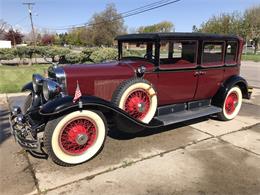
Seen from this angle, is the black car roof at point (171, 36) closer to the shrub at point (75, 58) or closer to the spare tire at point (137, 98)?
the spare tire at point (137, 98)

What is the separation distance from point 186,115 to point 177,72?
841mm

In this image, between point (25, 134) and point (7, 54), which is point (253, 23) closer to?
point (7, 54)

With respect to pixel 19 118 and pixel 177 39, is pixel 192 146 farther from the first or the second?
pixel 19 118

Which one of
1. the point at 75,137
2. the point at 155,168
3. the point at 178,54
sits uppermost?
the point at 178,54

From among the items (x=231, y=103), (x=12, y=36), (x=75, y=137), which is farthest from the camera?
(x=12, y=36)

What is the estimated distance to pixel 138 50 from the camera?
16.0 feet

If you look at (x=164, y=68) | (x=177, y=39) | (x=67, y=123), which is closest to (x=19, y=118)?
(x=67, y=123)

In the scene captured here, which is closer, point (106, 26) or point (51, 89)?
point (51, 89)

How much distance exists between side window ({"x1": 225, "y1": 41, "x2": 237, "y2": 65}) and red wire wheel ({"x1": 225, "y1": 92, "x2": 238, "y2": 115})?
719mm

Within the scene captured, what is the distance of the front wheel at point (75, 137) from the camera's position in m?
3.33

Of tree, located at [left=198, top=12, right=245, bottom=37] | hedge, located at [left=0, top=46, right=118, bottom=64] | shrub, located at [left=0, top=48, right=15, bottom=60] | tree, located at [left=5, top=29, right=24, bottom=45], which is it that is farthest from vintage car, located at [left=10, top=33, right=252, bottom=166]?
tree, located at [left=5, top=29, right=24, bottom=45]

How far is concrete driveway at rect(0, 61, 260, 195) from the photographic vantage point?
3062mm

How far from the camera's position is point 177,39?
4.55 metres

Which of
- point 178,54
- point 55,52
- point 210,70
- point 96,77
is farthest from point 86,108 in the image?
point 55,52
